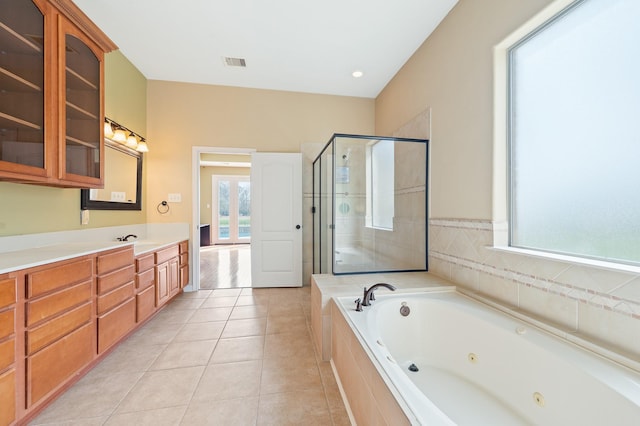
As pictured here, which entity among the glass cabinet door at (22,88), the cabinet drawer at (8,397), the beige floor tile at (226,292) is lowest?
the beige floor tile at (226,292)

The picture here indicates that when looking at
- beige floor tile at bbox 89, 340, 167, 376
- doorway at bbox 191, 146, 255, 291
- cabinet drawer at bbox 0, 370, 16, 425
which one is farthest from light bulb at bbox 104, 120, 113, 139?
cabinet drawer at bbox 0, 370, 16, 425

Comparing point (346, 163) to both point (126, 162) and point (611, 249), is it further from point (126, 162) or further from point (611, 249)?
point (126, 162)

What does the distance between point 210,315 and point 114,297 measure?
3.05 ft

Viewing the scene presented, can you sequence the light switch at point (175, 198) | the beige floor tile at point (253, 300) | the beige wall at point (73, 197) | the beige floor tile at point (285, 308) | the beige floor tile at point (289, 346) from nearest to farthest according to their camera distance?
the beige wall at point (73, 197) < the beige floor tile at point (289, 346) < the beige floor tile at point (285, 308) < the beige floor tile at point (253, 300) < the light switch at point (175, 198)

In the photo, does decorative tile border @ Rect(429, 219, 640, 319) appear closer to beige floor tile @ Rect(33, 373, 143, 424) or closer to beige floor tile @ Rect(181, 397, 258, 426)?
A: beige floor tile @ Rect(181, 397, 258, 426)

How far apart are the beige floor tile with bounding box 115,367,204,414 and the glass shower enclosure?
1374 mm

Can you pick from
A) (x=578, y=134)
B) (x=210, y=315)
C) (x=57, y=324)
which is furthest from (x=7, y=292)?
(x=578, y=134)

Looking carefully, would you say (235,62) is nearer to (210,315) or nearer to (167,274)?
(167,274)

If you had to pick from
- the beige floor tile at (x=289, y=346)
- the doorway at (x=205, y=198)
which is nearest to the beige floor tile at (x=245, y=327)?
the beige floor tile at (x=289, y=346)

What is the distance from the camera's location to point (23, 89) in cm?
142

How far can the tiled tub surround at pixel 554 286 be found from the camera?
103cm

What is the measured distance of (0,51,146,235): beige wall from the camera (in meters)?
1.65

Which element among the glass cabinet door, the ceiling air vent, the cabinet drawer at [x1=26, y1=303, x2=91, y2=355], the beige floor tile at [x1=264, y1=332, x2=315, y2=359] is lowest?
the beige floor tile at [x1=264, y1=332, x2=315, y2=359]

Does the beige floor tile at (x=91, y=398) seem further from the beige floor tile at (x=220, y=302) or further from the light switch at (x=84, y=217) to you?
the light switch at (x=84, y=217)
